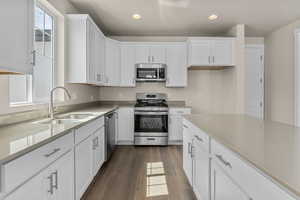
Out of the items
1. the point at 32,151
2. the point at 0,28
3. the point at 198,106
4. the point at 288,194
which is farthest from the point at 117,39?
the point at 288,194

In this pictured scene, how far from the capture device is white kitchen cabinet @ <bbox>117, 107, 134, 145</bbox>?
4.80 m

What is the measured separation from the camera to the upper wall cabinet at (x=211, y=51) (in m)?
4.75

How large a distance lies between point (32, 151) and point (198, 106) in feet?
15.1

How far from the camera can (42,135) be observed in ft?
4.98

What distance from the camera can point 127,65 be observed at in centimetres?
504

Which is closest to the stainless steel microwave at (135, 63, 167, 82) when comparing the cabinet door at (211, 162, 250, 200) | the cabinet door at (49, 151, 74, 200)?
the cabinet door at (49, 151, 74, 200)

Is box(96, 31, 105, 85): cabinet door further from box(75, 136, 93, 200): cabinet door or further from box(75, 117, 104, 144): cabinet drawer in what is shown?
box(75, 136, 93, 200): cabinet door

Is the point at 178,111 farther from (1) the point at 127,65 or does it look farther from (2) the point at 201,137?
(2) the point at 201,137

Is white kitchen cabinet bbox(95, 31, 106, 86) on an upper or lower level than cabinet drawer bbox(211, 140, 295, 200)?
upper

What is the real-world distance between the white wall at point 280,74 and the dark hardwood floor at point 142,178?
258 cm

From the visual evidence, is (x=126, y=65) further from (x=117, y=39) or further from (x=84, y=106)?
(x=84, y=106)

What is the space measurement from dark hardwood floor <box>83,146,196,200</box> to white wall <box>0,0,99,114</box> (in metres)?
1.18

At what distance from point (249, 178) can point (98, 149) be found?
235 cm

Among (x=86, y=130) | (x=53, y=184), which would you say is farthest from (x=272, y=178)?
(x=86, y=130)
